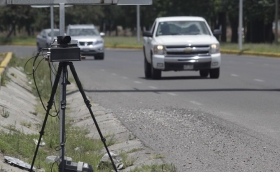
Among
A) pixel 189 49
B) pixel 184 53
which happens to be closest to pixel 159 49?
pixel 184 53

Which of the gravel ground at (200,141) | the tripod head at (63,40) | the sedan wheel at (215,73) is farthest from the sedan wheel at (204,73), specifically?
the tripod head at (63,40)

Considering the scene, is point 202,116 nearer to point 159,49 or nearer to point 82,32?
point 159,49

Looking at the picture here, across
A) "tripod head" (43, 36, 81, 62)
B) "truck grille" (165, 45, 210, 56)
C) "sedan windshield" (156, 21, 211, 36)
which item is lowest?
"truck grille" (165, 45, 210, 56)

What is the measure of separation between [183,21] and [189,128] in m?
11.7

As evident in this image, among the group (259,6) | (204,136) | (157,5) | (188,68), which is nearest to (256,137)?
(204,136)

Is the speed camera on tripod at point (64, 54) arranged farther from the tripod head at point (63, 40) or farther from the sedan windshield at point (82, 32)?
the sedan windshield at point (82, 32)

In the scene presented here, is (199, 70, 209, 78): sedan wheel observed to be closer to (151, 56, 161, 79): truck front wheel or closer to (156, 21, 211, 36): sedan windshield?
(156, 21, 211, 36): sedan windshield

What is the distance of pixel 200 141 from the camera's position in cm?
1017

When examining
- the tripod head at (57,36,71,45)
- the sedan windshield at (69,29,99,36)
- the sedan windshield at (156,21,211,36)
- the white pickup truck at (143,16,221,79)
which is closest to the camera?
the tripod head at (57,36,71,45)

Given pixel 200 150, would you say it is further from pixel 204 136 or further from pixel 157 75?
pixel 157 75

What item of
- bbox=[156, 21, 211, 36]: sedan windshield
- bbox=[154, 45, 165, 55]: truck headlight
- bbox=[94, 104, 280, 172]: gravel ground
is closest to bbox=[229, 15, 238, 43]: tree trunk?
bbox=[156, 21, 211, 36]: sedan windshield

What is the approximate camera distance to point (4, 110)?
39.0 ft

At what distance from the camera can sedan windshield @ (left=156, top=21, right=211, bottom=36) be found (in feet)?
74.3

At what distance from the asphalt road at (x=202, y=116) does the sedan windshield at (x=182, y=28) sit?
1.36m
